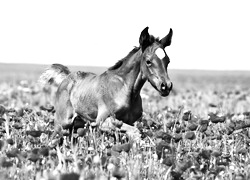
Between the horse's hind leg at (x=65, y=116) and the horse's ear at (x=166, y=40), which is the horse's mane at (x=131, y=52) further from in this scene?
the horse's hind leg at (x=65, y=116)

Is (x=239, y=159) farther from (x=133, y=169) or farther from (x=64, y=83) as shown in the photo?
(x=64, y=83)

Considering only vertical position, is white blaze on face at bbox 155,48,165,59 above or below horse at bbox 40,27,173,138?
above

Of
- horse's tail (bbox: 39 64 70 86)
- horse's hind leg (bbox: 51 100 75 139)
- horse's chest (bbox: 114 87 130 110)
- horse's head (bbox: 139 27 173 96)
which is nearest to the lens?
horse's head (bbox: 139 27 173 96)

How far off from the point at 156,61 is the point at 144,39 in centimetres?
49

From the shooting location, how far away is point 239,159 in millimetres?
6020

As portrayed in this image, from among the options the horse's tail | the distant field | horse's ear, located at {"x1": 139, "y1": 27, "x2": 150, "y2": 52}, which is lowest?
the distant field

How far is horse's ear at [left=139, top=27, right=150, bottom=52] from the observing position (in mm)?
7286

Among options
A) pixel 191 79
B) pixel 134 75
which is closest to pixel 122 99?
pixel 134 75

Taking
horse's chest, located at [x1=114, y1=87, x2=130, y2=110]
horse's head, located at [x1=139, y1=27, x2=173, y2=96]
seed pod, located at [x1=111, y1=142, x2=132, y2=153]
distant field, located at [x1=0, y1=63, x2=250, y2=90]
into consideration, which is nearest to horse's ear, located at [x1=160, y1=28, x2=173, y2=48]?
horse's head, located at [x1=139, y1=27, x2=173, y2=96]

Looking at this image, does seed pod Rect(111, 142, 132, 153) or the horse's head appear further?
the horse's head

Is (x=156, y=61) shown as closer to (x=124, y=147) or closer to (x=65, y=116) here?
(x=65, y=116)

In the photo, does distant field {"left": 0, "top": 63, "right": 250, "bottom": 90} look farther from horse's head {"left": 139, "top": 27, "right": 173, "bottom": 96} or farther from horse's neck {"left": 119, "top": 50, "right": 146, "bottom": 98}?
horse's head {"left": 139, "top": 27, "right": 173, "bottom": 96}

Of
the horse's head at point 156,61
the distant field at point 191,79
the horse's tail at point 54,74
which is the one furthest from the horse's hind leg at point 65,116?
the distant field at point 191,79

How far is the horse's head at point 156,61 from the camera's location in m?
6.83
